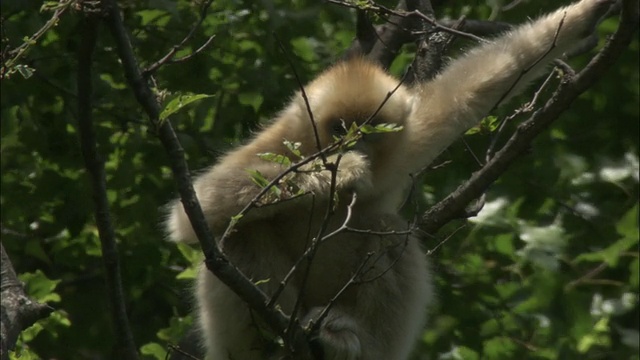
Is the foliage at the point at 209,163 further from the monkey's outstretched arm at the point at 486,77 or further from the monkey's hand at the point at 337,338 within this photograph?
the monkey's hand at the point at 337,338

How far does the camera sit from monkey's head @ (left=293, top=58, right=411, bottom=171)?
5859 millimetres

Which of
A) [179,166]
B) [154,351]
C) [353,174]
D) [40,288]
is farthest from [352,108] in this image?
[179,166]

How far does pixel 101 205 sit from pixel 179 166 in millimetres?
1718

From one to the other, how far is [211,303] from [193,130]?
247cm

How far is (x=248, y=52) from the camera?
25.9ft

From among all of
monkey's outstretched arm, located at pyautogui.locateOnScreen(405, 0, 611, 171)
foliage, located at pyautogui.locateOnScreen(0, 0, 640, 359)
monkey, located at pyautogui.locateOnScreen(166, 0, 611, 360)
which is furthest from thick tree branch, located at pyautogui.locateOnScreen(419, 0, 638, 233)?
foliage, located at pyautogui.locateOnScreen(0, 0, 640, 359)

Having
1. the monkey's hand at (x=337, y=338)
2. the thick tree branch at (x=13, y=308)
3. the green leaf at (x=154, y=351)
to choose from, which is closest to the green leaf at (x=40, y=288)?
the green leaf at (x=154, y=351)

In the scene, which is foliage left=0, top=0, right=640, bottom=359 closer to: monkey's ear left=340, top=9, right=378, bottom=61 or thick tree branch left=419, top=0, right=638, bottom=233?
monkey's ear left=340, top=9, right=378, bottom=61

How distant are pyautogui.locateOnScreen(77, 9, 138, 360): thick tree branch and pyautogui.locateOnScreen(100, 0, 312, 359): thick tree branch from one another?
1.36 m

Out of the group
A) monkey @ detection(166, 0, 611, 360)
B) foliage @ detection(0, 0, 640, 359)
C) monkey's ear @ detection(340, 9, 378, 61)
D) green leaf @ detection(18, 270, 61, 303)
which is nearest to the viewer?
monkey @ detection(166, 0, 611, 360)

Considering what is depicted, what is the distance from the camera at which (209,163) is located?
298 inches

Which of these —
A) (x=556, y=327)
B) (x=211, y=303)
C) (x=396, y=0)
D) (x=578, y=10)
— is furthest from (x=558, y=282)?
(x=211, y=303)

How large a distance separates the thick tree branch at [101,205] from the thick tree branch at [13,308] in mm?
888

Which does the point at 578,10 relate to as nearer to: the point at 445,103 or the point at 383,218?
the point at 445,103
